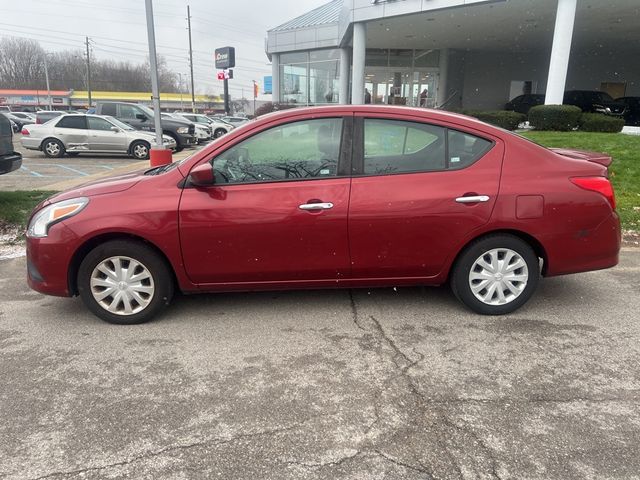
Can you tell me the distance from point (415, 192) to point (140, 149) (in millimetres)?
14451

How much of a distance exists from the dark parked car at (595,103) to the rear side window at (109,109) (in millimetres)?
19448

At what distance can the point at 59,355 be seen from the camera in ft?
11.2

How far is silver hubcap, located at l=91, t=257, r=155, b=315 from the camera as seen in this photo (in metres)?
3.75

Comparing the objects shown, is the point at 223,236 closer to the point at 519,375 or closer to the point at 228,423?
the point at 228,423

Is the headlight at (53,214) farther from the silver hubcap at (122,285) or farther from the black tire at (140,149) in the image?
the black tire at (140,149)

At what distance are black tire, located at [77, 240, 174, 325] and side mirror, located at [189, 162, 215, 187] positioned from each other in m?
0.65

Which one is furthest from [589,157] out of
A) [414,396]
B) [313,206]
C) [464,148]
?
[414,396]

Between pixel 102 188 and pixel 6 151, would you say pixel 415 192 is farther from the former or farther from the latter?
pixel 6 151

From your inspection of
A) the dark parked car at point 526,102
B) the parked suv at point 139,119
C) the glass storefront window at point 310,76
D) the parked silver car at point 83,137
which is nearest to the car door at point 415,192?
the parked silver car at point 83,137

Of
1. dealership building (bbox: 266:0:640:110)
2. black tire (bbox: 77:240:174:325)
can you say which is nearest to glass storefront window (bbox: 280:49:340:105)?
dealership building (bbox: 266:0:640:110)

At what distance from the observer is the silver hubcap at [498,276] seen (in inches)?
153

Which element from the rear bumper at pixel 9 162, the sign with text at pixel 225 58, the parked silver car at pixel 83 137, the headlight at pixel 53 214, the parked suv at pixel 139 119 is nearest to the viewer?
the headlight at pixel 53 214

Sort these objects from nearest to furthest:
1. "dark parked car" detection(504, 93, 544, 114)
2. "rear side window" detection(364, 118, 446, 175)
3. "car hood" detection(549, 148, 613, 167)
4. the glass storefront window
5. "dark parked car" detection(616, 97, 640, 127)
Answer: "rear side window" detection(364, 118, 446, 175) < "car hood" detection(549, 148, 613, 167) < "dark parked car" detection(616, 97, 640, 127) < "dark parked car" detection(504, 93, 544, 114) < the glass storefront window

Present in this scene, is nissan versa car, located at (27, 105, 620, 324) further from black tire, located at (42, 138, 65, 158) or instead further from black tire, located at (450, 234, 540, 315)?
black tire, located at (42, 138, 65, 158)
